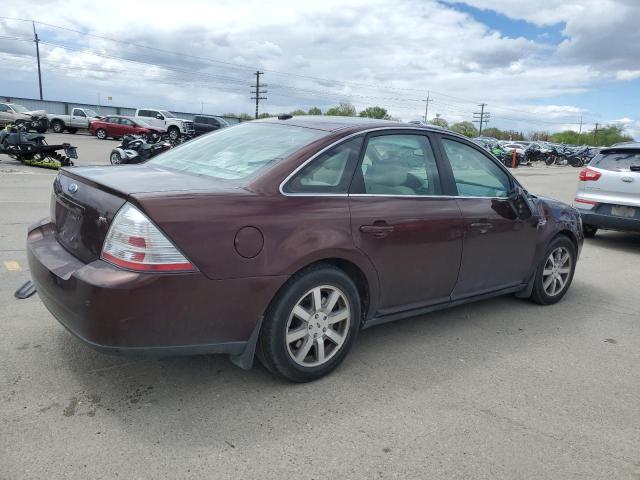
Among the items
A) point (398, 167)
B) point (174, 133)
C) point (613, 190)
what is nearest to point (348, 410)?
point (398, 167)

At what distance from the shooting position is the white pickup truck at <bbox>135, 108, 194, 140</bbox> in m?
34.1

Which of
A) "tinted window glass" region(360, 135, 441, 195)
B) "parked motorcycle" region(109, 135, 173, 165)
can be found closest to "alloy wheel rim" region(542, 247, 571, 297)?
"tinted window glass" region(360, 135, 441, 195)

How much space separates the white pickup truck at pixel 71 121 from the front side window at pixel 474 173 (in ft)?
117

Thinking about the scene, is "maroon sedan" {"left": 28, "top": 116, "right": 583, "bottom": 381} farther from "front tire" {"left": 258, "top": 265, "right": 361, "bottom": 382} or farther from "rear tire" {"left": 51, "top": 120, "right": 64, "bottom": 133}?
"rear tire" {"left": 51, "top": 120, "right": 64, "bottom": 133}

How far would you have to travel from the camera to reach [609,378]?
3652mm

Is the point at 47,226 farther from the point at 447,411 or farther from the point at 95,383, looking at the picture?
the point at 447,411

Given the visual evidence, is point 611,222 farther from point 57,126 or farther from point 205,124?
point 57,126

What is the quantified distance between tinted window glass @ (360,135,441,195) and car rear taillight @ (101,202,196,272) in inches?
53.5

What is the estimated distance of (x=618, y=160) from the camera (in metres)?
8.23

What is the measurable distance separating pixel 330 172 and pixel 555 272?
9.30ft

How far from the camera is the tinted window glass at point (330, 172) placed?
10.5 feet

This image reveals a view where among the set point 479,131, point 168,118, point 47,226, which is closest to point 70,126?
point 168,118

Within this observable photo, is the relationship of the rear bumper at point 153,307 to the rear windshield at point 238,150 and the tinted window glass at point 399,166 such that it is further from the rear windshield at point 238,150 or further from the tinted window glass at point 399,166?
the tinted window glass at point 399,166

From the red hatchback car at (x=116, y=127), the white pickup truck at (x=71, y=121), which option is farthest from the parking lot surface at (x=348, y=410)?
the white pickup truck at (x=71, y=121)
